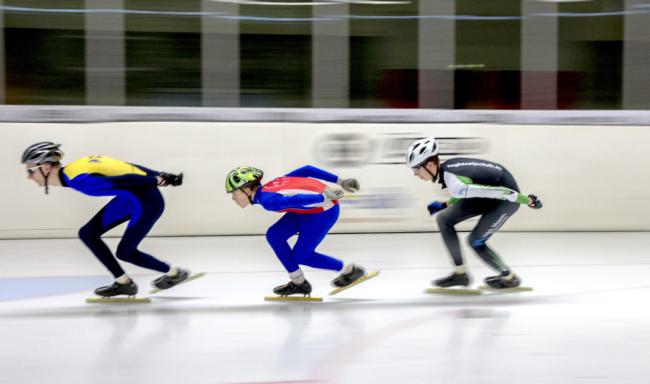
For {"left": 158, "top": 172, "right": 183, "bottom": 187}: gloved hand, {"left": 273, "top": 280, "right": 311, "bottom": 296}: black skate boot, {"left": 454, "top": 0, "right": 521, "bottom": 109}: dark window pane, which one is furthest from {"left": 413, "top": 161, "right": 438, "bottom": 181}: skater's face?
{"left": 454, "top": 0, "right": 521, "bottom": 109}: dark window pane

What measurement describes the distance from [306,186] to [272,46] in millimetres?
4808

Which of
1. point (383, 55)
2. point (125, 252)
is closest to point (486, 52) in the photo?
point (383, 55)

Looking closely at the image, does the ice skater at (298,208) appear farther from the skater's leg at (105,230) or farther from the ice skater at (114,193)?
the skater's leg at (105,230)

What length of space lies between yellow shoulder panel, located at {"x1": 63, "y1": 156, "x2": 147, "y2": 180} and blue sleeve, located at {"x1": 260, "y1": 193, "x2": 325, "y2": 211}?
116cm

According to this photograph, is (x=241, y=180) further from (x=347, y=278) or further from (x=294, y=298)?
(x=347, y=278)

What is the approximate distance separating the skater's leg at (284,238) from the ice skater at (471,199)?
111 cm

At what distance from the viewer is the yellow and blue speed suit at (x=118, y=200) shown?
6.21 m

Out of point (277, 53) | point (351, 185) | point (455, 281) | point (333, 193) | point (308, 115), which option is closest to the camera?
point (333, 193)

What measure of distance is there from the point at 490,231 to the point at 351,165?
3.84 metres

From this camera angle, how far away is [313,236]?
21.3 feet

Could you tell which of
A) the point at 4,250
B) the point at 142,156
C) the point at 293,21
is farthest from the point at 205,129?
the point at 4,250

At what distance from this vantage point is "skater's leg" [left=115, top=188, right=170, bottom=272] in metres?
A: 6.56

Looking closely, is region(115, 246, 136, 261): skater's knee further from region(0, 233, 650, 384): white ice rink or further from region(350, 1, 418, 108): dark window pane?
region(350, 1, 418, 108): dark window pane

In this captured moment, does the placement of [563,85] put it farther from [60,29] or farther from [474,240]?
[60,29]
